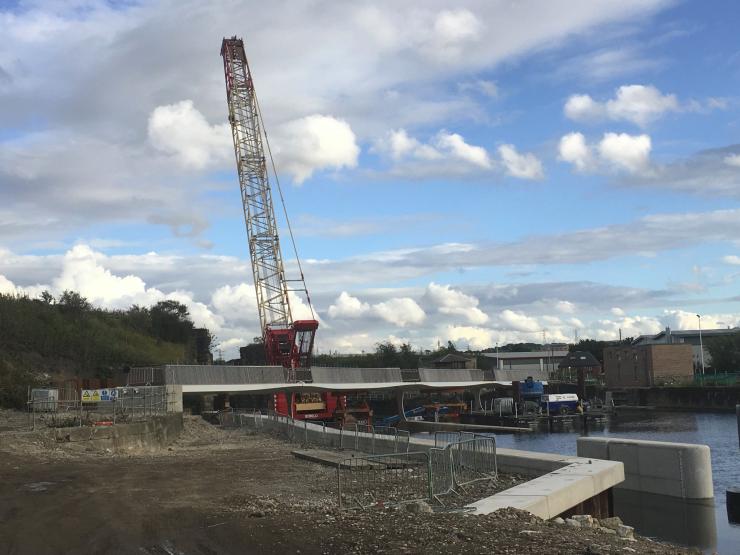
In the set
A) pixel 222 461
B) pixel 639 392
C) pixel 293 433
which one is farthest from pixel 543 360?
pixel 222 461

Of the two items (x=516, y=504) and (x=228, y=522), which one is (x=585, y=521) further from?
(x=228, y=522)

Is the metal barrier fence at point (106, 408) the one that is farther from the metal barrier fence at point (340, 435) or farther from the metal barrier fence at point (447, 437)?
the metal barrier fence at point (447, 437)

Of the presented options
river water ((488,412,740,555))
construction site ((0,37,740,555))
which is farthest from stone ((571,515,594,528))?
river water ((488,412,740,555))

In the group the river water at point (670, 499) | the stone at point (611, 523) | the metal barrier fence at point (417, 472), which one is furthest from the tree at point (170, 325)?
the stone at point (611, 523)

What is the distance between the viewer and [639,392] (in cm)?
10094

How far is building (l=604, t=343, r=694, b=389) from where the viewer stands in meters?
111

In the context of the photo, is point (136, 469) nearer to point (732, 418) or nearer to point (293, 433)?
point (293, 433)

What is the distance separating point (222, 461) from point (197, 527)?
13.0m

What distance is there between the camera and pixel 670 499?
2280cm

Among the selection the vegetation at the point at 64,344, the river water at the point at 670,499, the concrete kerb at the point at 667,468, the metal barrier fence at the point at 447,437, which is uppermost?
the vegetation at the point at 64,344

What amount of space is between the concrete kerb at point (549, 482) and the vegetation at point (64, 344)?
3709cm

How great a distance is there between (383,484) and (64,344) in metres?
68.6

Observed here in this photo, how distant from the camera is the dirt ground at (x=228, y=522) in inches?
443

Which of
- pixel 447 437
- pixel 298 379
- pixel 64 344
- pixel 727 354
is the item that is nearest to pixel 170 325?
pixel 64 344
